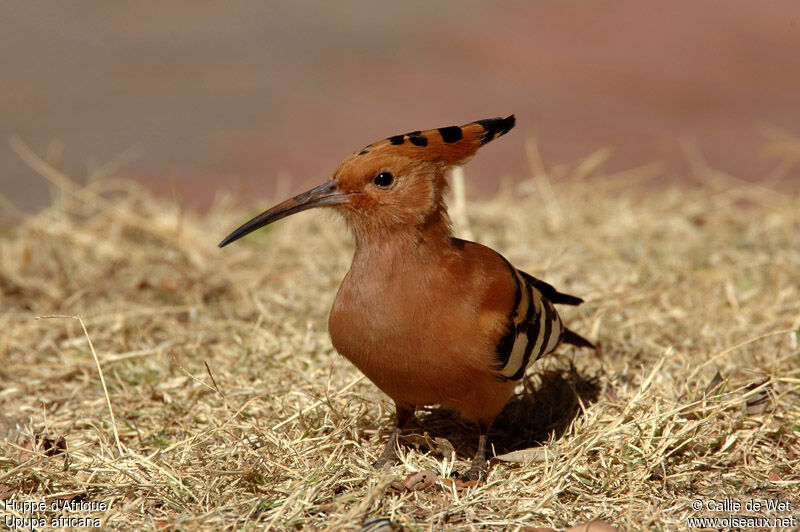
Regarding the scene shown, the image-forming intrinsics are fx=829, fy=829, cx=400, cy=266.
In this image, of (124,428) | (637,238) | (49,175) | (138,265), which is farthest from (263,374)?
(637,238)

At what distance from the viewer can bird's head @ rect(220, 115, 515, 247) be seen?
7.68 ft

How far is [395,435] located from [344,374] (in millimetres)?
559

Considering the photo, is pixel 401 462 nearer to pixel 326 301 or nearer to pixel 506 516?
pixel 506 516

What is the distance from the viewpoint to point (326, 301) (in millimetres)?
3783

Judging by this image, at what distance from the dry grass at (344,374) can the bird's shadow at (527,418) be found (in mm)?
11

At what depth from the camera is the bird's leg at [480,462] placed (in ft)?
7.91

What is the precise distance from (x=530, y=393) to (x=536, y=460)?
1.91 ft

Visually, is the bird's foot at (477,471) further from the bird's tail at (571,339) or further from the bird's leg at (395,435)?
the bird's tail at (571,339)

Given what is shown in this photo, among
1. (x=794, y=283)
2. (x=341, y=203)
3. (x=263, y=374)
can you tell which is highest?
(x=341, y=203)

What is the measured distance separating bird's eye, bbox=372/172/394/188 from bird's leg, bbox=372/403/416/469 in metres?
0.67

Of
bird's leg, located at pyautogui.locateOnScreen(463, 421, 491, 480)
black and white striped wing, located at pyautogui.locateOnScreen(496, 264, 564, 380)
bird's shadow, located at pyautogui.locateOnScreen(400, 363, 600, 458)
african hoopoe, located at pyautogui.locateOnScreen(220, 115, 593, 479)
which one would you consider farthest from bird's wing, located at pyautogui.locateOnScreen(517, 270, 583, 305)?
bird's leg, located at pyautogui.locateOnScreen(463, 421, 491, 480)

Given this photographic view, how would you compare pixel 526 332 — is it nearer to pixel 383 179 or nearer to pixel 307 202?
pixel 383 179

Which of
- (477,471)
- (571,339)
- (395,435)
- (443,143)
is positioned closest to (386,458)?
(395,435)

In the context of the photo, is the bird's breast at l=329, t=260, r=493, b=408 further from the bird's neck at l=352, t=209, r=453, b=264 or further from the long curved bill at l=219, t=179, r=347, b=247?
the long curved bill at l=219, t=179, r=347, b=247
